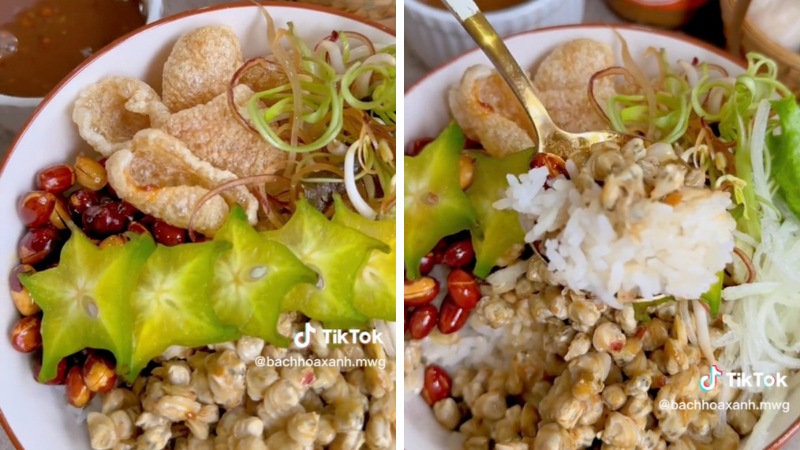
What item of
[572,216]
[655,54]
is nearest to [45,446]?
[572,216]

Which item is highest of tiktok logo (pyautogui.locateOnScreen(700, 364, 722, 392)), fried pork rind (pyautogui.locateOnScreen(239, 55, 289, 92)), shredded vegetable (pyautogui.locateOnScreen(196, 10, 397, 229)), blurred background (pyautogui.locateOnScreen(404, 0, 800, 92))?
fried pork rind (pyautogui.locateOnScreen(239, 55, 289, 92))

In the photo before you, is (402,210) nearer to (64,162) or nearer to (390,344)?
(390,344)

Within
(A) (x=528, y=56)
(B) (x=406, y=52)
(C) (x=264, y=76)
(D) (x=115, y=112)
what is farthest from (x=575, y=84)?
(D) (x=115, y=112)

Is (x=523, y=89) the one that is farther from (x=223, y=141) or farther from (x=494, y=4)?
(x=223, y=141)

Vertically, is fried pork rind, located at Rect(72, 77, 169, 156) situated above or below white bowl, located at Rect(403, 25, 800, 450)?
above

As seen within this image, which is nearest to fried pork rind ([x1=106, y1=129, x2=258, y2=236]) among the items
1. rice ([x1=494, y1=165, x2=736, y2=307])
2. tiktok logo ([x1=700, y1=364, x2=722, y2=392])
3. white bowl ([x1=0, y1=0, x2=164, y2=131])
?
white bowl ([x1=0, y1=0, x2=164, y2=131])

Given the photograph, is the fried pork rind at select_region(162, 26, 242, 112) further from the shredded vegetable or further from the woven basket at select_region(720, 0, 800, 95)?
the woven basket at select_region(720, 0, 800, 95)

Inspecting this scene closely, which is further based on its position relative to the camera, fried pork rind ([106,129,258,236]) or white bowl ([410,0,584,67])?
white bowl ([410,0,584,67])
